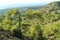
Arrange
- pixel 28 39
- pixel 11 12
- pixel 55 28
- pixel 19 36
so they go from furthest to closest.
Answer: pixel 11 12
pixel 19 36
pixel 28 39
pixel 55 28

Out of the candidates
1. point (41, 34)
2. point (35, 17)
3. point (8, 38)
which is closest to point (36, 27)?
point (41, 34)

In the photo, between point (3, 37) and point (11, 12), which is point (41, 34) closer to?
point (3, 37)

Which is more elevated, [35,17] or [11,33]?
[35,17]

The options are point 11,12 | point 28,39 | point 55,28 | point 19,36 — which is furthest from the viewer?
point 11,12

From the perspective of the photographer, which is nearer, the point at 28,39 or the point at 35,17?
the point at 28,39

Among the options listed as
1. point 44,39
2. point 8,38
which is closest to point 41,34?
point 44,39

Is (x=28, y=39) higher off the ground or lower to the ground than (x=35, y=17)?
lower

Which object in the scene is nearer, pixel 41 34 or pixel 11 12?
pixel 41 34

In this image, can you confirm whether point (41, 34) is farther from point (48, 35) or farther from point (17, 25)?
point (17, 25)

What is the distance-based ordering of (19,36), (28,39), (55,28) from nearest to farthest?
(55,28), (28,39), (19,36)
